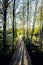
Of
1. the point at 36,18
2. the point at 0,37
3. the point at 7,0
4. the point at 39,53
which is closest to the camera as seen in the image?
the point at 39,53

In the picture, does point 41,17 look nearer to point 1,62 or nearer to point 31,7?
point 31,7

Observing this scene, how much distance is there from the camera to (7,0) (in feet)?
57.8

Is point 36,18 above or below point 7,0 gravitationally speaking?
below

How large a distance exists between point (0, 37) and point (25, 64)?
24.2ft

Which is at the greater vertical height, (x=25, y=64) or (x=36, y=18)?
(x=36, y=18)

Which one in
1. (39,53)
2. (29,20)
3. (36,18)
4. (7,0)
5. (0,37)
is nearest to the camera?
(39,53)

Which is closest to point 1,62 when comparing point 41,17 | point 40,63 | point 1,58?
point 1,58

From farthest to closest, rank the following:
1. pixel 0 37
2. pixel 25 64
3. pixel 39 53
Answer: pixel 0 37
pixel 39 53
pixel 25 64

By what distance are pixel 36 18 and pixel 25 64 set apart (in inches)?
600

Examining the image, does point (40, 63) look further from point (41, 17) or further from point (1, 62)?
point (41, 17)

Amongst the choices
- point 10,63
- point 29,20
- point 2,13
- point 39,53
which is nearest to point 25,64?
point 10,63

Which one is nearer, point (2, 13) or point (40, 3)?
point (2, 13)

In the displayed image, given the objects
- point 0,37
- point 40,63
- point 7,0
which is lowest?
point 40,63

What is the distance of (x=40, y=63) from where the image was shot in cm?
1375
